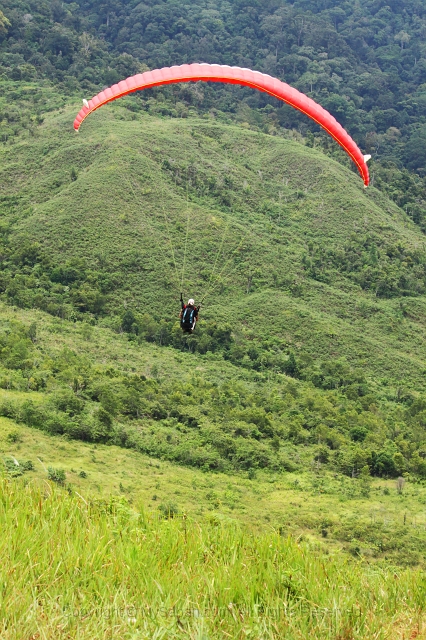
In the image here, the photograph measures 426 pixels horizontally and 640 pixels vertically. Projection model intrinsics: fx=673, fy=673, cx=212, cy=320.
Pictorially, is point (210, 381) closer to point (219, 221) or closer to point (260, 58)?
point (219, 221)

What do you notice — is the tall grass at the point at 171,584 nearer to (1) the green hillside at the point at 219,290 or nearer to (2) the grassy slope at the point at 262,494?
(2) the grassy slope at the point at 262,494

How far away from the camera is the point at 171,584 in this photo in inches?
138

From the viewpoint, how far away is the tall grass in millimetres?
3184

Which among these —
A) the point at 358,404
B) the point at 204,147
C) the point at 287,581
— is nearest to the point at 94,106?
the point at 287,581

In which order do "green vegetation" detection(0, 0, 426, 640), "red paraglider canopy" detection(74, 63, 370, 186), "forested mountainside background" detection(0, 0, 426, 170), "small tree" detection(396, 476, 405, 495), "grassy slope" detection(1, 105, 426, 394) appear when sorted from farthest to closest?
"forested mountainside background" detection(0, 0, 426, 170) < "grassy slope" detection(1, 105, 426, 394) < "small tree" detection(396, 476, 405, 495) < "red paraglider canopy" detection(74, 63, 370, 186) < "green vegetation" detection(0, 0, 426, 640)

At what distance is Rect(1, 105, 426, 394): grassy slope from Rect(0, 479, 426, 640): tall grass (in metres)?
51.5

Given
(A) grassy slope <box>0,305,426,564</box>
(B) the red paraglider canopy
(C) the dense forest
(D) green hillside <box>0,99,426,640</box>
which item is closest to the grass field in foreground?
(A) grassy slope <box>0,305,426,564</box>

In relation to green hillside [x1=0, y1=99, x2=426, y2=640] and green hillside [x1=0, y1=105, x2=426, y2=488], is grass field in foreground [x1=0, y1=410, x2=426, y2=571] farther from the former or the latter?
green hillside [x1=0, y1=105, x2=426, y2=488]

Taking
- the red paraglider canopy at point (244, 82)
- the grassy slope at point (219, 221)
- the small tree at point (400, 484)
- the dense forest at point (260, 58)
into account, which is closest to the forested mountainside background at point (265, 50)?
the dense forest at point (260, 58)

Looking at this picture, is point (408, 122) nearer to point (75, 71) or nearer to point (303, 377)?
point (75, 71)

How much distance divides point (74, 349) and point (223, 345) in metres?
12.9

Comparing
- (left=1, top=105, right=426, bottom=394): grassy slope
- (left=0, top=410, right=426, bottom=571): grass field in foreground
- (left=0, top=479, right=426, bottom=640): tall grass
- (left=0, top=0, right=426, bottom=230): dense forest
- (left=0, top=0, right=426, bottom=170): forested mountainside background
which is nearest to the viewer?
(left=0, top=479, right=426, bottom=640): tall grass

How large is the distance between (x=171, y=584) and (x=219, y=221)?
63.7m

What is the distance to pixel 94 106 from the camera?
15992 mm
